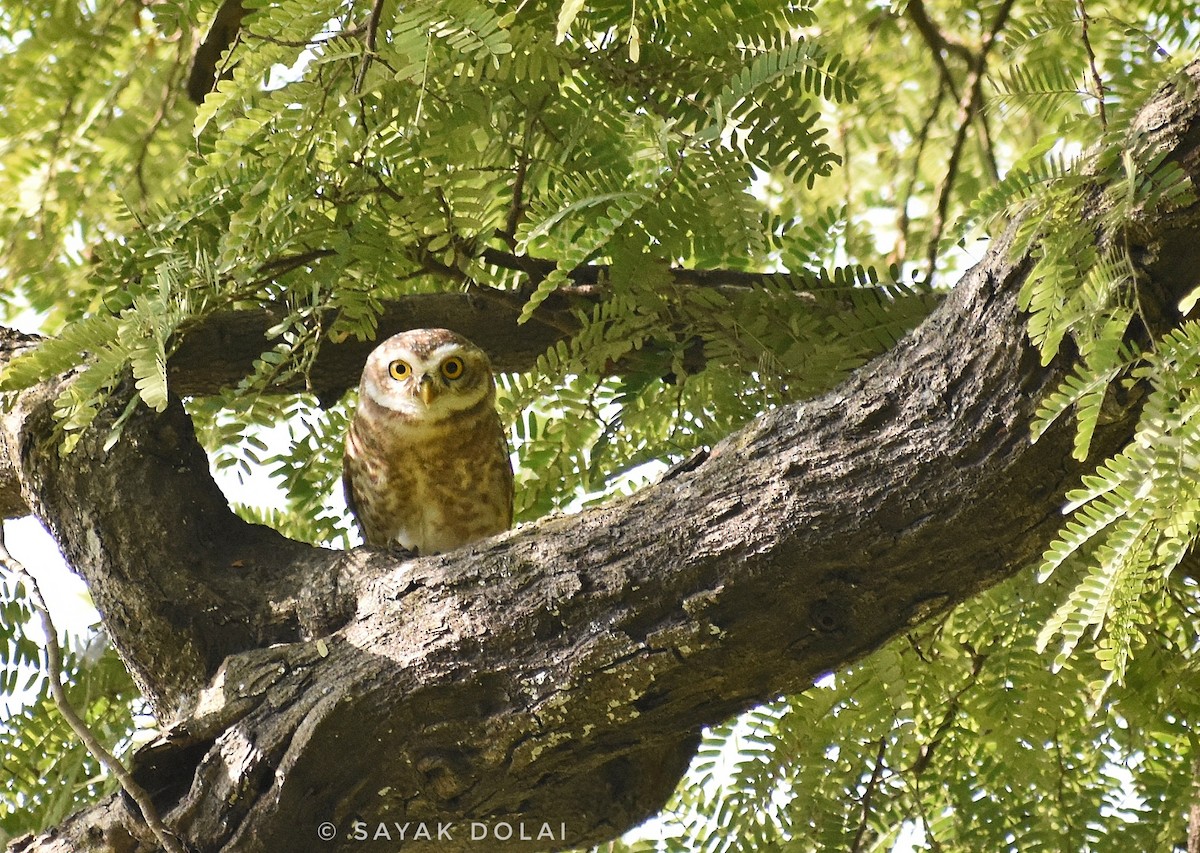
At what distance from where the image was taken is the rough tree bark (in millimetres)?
1872

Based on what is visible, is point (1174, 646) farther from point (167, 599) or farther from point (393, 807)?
point (167, 599)

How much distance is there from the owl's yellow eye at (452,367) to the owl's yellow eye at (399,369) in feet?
0.26

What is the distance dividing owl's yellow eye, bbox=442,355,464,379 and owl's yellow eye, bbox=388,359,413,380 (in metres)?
0.08

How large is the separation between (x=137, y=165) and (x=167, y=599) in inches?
61.9

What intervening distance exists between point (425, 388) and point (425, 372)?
4 cm

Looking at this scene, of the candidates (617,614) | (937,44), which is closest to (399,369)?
(617,614)

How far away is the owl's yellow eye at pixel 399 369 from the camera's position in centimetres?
307

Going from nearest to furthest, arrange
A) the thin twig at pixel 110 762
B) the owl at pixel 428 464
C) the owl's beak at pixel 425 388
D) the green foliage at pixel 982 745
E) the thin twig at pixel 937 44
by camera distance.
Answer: the thin twig at pixel 110 762 < the green foliage at pixel 982 745 < the owl's beak at pixel 425 388 < the owl at pixel 428 464 < the thin twig at pixel 937 44

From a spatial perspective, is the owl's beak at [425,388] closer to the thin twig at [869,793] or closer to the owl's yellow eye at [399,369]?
the owl's yellow eye at [399,369]

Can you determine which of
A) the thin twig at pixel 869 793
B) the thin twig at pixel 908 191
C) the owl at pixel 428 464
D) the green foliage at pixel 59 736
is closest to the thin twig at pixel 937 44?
the thin twig at pixel 908 191

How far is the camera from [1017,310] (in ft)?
5.93

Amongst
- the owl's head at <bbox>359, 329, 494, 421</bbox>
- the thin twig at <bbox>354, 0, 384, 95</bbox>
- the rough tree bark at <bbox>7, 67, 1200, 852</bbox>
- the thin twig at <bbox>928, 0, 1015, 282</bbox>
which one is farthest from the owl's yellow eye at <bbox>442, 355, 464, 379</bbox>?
the thin twig at <bbox>928, 0, 1015, 282</bbox>

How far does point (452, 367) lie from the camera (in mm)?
3086

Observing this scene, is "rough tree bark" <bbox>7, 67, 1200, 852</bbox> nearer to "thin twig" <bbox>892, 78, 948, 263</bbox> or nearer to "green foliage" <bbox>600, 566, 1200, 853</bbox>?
"green foliage" <bbox>600, 566, 1200, 853</bbox>
